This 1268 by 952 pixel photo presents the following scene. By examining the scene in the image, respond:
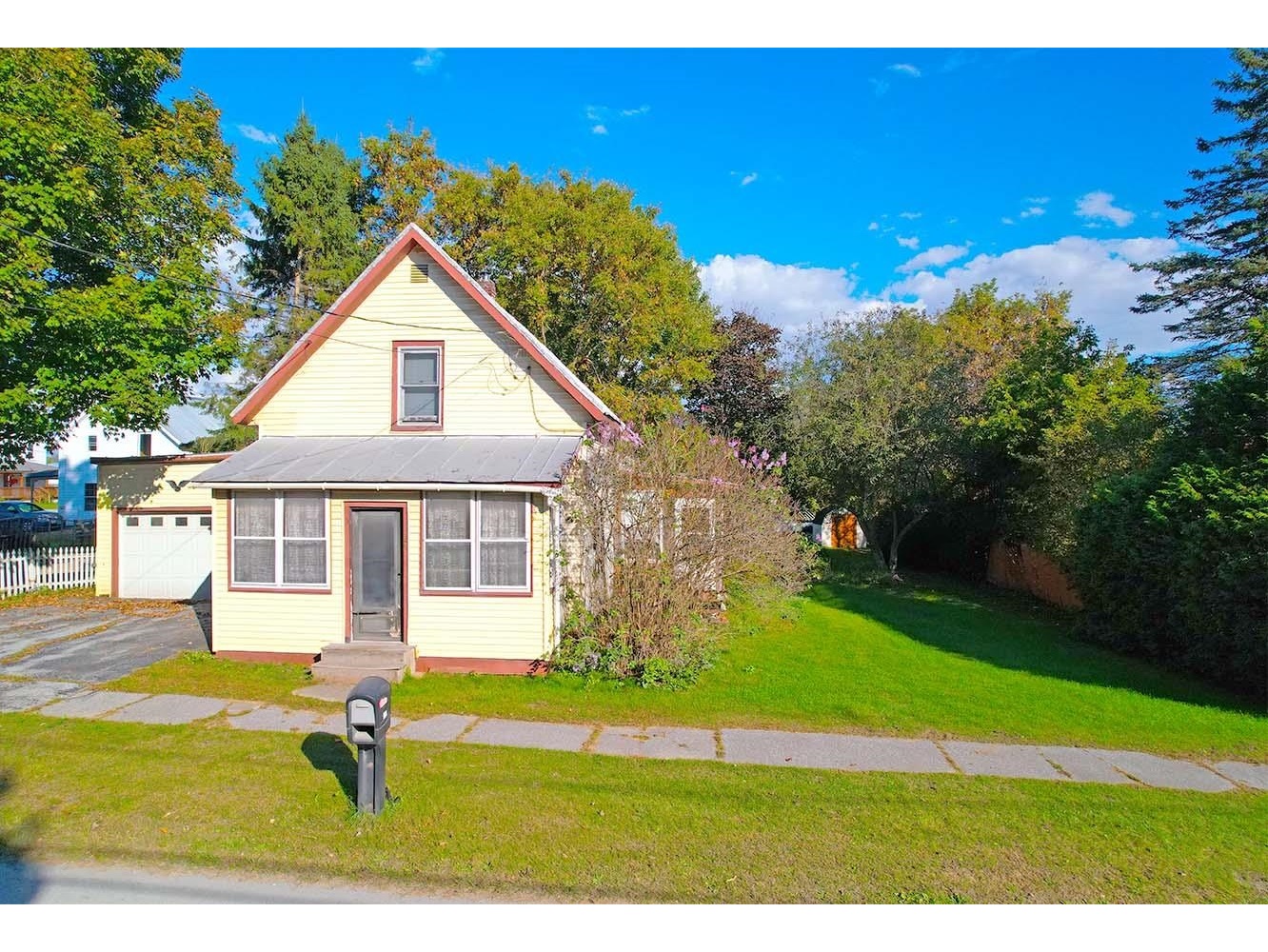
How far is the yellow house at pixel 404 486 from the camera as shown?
11.2 m

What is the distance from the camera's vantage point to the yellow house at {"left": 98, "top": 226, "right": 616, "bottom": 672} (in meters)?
11.2

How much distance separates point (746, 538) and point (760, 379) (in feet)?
59.1

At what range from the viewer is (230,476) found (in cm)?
1143

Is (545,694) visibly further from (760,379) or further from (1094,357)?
(760,379)

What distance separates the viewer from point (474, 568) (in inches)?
443

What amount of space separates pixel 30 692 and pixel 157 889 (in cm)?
684

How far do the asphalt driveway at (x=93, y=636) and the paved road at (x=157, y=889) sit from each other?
247 inches

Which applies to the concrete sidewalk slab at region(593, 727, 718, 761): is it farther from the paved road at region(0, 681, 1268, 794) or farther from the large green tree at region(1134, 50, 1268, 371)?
the large green tree at region(1134, 50, 1268, 371)

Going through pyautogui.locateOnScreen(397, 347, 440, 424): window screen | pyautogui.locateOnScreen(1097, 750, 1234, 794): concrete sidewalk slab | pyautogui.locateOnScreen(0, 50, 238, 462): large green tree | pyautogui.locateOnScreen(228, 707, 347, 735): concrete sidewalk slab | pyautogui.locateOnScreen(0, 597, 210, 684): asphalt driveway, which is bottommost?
pyautogui.locateOnScreen(1097, 750, 1234, 794): concrete sidewalk slab

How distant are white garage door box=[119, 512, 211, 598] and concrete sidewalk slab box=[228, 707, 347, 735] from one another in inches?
388

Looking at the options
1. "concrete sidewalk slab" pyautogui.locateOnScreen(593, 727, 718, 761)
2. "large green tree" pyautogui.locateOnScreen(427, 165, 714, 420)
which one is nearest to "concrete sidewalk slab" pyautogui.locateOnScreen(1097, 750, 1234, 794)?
"concrete sidewalk slab" pyautogui.locateOnScreen(593, 727, 718, 761)

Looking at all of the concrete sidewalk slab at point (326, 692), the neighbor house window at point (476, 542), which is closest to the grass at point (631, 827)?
the concrete sidewalk slab at point (326, 692)

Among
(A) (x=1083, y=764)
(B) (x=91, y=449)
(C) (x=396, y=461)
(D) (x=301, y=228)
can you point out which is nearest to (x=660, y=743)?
(A) (x=1083, y=764)

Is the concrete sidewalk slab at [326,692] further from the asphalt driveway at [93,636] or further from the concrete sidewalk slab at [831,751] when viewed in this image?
the concrete sidewalk slab at [831,751]
